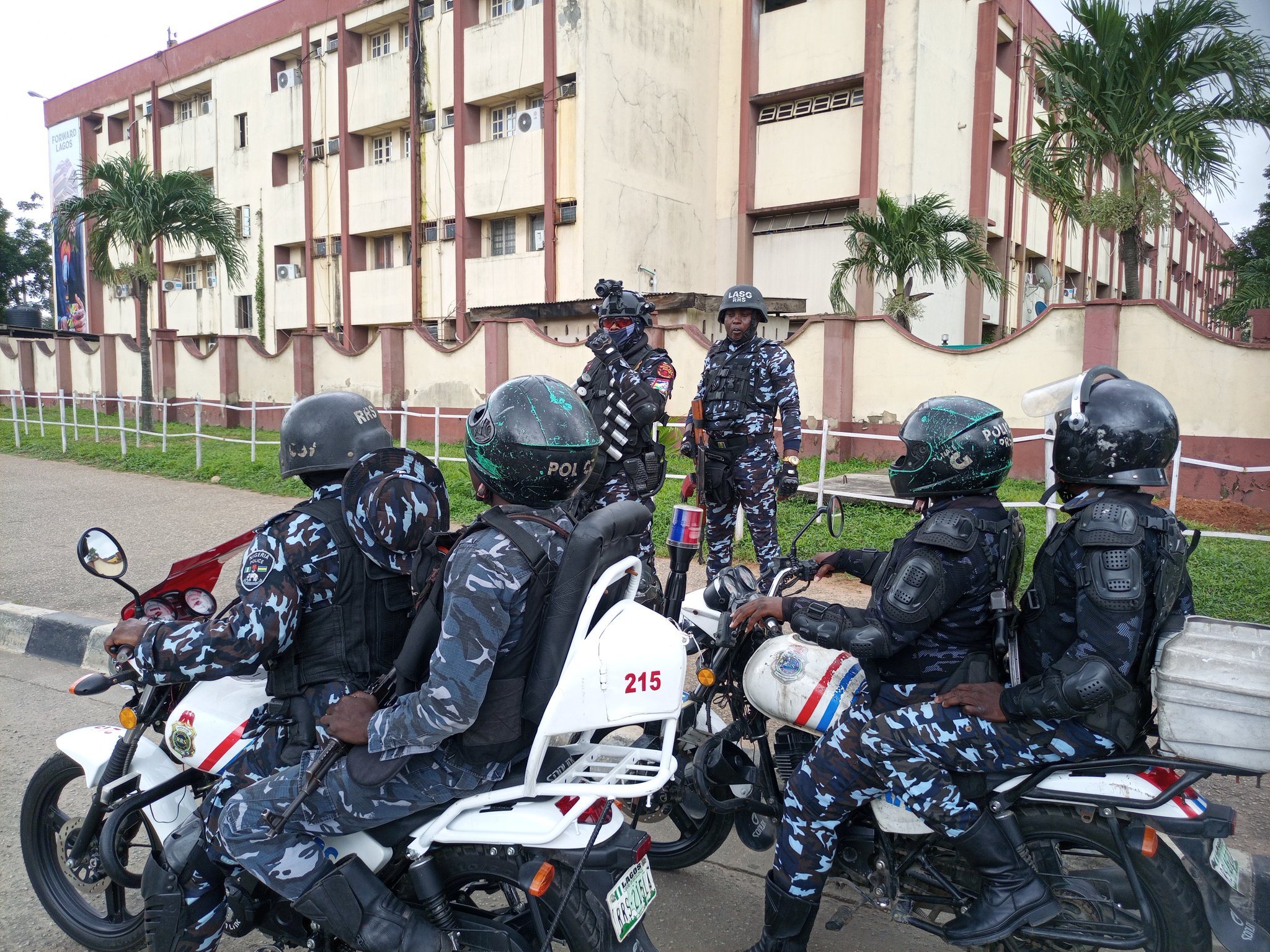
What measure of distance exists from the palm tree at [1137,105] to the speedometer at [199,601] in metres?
11.5

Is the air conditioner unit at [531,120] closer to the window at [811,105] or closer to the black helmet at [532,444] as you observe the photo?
the window at [811,105]

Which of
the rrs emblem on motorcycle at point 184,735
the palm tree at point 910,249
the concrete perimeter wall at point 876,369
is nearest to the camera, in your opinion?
the rrs emblem on motorcycle at point 184,735

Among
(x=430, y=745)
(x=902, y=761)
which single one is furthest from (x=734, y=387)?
(x=430, y=745)

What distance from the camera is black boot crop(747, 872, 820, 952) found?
245 cm

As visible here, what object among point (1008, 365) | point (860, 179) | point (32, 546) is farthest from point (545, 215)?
point (32, 546)

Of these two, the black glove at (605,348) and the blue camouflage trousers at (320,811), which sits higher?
the black glove at (605,348)

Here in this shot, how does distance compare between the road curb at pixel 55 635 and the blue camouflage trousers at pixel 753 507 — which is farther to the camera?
the blue camouflage trousers at pixel 753 507

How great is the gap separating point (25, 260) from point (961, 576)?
51.8 meters

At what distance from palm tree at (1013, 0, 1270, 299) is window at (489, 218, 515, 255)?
13.5m

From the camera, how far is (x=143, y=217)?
17453mm

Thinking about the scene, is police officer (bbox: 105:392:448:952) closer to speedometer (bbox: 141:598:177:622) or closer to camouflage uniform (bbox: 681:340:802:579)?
speedometer (bbox: 141:598:177:622)

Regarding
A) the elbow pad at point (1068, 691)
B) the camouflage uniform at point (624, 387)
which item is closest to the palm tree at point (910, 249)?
the camouflage uniform at point (624, 387)

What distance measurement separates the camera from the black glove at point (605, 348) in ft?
18.6

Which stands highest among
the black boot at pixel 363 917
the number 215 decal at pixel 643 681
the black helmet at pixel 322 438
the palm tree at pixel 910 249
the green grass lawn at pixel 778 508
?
the palm tree at pixel 910 249
